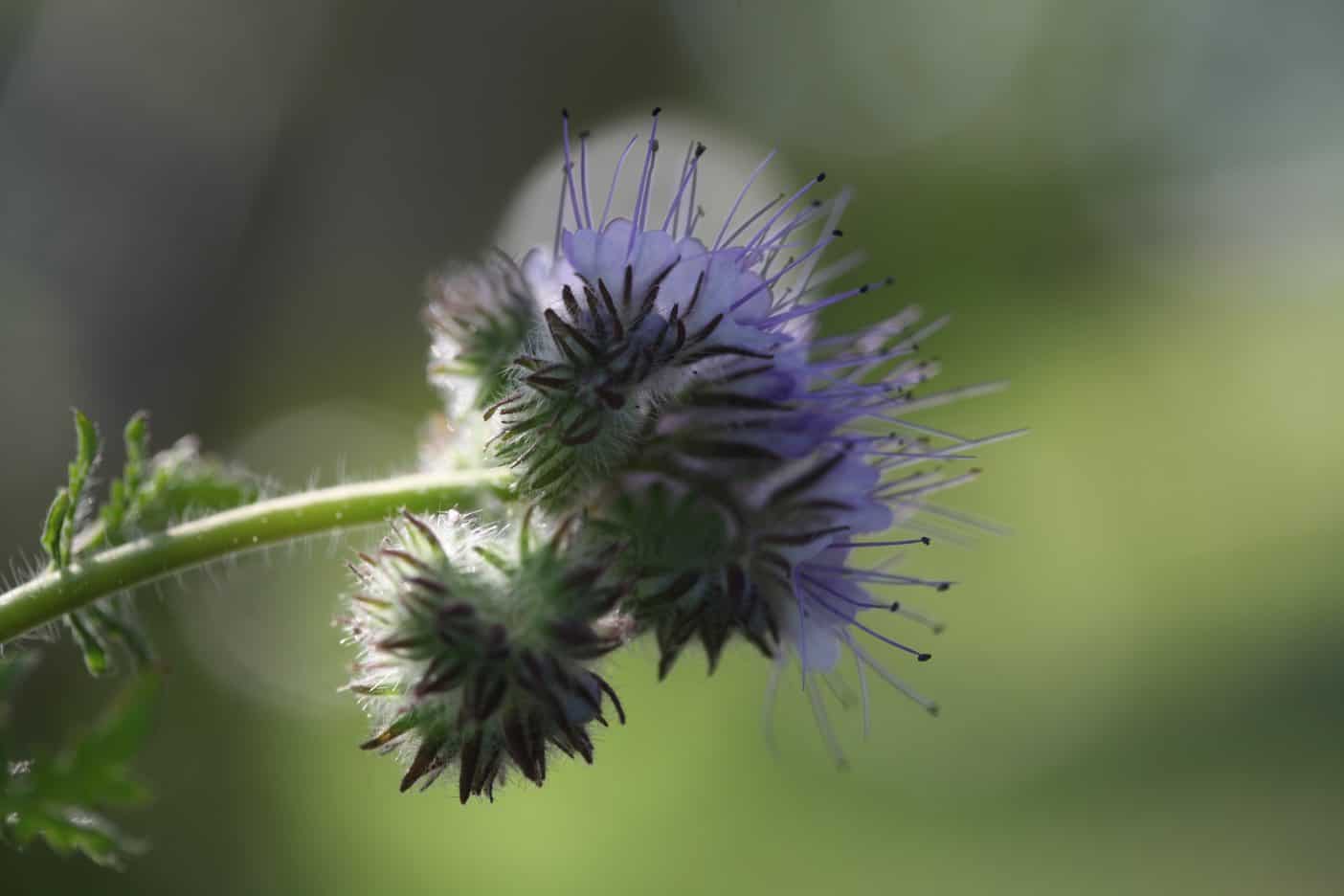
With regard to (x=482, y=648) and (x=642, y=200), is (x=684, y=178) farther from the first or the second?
(x=482, y=648)

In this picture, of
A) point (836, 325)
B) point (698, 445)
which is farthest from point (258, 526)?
point (836, 325)

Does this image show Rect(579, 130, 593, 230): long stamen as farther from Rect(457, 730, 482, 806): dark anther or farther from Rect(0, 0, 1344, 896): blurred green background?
Rect(0, 0, 1344, 896): blurred green background

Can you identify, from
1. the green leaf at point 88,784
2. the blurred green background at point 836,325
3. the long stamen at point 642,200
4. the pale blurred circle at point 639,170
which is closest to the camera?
the green leaf at point 88,784

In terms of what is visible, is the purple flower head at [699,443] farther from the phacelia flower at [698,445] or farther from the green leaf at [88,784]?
the green leaf at [88,784]

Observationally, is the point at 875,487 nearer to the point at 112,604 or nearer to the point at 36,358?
the point at 112,604

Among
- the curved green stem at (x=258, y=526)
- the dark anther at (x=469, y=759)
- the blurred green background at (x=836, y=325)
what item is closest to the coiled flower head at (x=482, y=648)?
the dark anther at (x=469, y=759)
